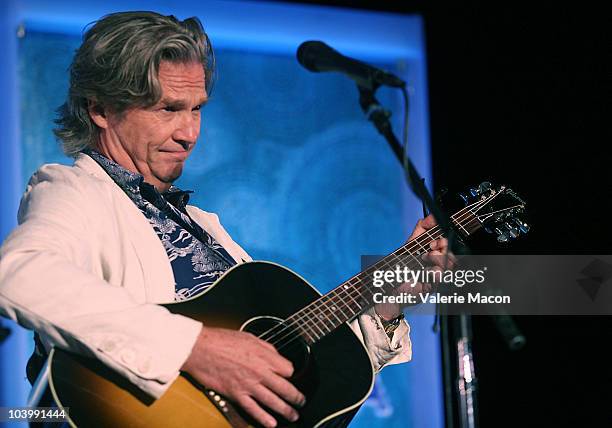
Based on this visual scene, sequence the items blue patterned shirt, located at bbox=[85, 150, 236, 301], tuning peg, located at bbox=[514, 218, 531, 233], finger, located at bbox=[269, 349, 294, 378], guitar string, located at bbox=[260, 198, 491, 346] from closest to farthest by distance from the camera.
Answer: finger, located at bbox=[269, 349, 294, 378] < guitar string, located at bbox=[260, 198, 491, 346] < blue patterned shirt, located at bbox=[85, 150, 236, 301] < tuning peg, located at bbox=[514, 218, 531, 233]

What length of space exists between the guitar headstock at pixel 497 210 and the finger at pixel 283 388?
0.76 m

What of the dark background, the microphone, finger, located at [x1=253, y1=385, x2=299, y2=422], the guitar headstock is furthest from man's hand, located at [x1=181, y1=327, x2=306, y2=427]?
the dark background

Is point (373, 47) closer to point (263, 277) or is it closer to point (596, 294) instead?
point (596, 294)

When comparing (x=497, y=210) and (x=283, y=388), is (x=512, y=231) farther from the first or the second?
(x=283, y=388)

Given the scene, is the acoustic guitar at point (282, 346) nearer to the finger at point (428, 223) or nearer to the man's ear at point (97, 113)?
the finger at point (428, 223)

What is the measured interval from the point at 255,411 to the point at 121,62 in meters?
1.07

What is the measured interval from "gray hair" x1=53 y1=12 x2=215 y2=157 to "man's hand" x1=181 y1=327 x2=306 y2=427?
0.80 metres

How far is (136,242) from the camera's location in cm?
224

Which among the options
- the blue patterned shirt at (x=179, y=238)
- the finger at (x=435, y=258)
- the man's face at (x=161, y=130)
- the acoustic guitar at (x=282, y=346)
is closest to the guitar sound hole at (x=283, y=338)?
the acoustic guitar at (x=282, y=346)

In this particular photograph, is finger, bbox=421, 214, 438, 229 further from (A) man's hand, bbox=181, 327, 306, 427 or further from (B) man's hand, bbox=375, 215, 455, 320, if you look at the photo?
(A) man's hand, bbox=181, 327, 306, 427

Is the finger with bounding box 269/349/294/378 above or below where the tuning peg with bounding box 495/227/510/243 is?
below

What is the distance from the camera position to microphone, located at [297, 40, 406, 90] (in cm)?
193

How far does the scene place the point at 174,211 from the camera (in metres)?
2.48

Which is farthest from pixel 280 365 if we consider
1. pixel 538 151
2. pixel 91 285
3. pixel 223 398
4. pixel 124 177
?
pixel 538 151
